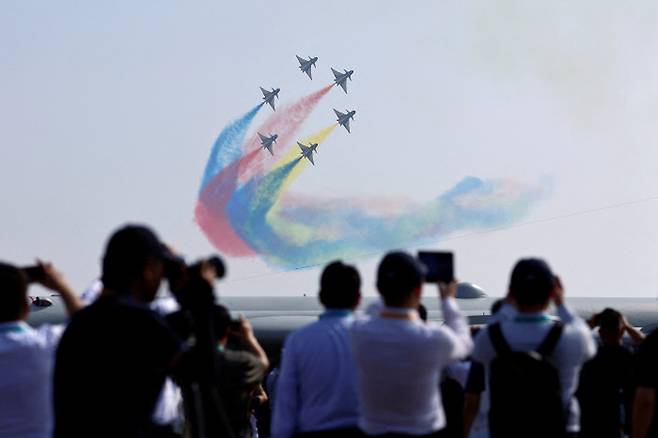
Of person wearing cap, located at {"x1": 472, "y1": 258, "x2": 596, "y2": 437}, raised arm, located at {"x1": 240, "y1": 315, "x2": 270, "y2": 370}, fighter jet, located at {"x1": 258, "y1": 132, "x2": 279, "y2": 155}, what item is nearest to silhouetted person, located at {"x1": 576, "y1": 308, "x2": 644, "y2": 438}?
raised arm, located at {"x1": 240, "y1": 315, "x2": 270, "y2": 370}

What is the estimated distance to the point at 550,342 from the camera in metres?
6.89

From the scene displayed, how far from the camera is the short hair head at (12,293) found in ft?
22.9

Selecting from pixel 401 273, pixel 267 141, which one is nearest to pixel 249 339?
pixel 401 273

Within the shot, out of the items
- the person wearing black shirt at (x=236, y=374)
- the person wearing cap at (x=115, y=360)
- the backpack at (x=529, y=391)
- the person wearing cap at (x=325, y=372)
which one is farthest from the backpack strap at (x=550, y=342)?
the person wearing black shirt at (x=236, y=374)

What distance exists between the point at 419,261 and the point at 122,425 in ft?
6.81

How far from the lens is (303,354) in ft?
25.1

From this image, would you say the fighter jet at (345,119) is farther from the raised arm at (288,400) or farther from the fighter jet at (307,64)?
the raised arm at (288,400)

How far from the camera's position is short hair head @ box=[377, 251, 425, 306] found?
6.79 metres

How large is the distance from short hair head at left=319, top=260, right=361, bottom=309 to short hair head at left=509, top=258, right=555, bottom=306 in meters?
1.14

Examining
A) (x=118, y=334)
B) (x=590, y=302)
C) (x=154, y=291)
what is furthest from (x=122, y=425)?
(x=590, y=302)

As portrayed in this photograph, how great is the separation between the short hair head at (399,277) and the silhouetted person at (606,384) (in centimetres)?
403

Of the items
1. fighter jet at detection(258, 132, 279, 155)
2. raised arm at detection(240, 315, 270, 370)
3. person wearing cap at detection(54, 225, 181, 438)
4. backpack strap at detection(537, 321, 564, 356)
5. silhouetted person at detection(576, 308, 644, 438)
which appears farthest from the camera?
fighter jet at detection(258, 132, 279, 155)

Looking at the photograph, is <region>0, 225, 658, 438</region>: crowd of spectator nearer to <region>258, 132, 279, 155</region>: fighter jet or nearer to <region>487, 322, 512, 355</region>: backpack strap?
<region>487, 322, 512, 355</region>: backpack strap

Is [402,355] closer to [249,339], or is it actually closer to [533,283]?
[533,283]
